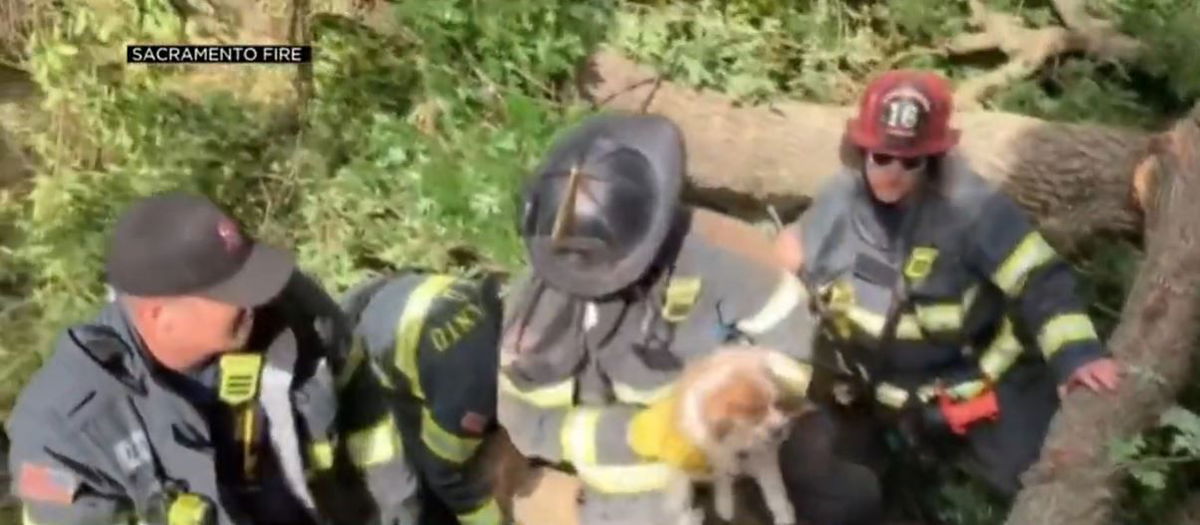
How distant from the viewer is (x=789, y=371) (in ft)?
10.5

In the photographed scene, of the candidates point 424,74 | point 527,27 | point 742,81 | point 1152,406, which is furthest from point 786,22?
point 1152,406

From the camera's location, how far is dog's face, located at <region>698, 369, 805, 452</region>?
2.98 metres

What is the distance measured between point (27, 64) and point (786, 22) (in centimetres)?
324

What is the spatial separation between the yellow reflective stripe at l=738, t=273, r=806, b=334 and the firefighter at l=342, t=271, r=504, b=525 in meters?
0.79

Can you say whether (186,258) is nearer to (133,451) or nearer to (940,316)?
(133,451)

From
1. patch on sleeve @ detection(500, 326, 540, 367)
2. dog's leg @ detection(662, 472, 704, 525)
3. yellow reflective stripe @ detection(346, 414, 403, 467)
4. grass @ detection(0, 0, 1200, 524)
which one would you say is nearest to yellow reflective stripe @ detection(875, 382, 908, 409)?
dog's leg @ detection(662, 472, 704, 525)

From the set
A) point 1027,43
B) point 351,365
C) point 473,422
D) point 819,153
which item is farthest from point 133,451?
point 1027,43

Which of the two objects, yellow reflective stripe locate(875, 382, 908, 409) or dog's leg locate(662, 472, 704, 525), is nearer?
dog's leg locate(662, 472, 704, 525)

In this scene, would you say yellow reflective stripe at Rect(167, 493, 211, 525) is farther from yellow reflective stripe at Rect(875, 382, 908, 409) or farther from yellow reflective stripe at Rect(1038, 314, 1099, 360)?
yellow reflective stripe at Rect(1038, 314, 1099, 360)

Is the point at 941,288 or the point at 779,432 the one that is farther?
the point at 941,288

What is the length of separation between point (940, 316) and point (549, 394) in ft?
4.32

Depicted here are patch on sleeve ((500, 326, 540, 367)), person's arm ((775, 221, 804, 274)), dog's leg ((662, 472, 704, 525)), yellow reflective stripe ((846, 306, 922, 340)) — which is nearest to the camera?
dog's leg ((662, 472, 704, 525))

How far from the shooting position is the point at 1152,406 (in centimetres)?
382

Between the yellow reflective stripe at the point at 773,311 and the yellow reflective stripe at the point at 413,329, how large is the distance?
35.2 inches
